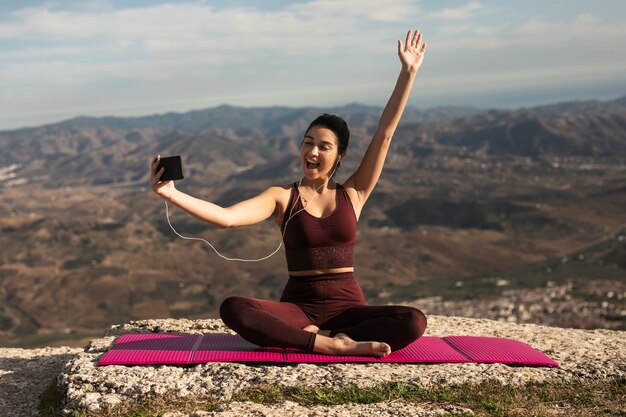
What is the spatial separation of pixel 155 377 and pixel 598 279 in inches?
6371

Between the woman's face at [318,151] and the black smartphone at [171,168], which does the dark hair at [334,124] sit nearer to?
the woman's face at [318,151]

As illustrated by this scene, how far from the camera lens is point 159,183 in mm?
7184

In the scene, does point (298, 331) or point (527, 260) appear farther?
point (527, 260)

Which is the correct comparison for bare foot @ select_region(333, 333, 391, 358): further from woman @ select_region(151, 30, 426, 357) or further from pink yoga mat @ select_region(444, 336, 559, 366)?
pink yoga mat @ select_region(444, 336, 559, 366)

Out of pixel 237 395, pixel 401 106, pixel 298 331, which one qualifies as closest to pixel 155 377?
pixel 237 395

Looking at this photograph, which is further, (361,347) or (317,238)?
(317,238)

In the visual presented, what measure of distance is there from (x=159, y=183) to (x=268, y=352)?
3022 millimetres

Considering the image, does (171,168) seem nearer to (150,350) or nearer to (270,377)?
(270,377)

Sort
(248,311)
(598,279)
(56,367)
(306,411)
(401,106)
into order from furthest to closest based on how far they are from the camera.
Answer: (598,279) < (56,367) < (401,106) < (248,311) < (306,411)

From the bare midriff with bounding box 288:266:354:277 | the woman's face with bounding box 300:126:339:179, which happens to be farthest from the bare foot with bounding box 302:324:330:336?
the woman's face with bounding box 300:126:339:179

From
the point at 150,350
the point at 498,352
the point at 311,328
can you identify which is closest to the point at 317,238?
the point at 311,328

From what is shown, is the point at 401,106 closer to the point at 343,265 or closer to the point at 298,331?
the point at 343,265

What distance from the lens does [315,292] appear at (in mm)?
8766

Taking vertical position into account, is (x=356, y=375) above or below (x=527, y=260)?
above
